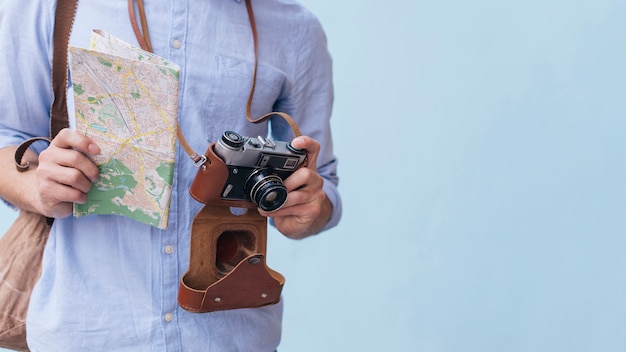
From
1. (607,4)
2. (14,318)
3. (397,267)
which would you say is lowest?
(397,267)

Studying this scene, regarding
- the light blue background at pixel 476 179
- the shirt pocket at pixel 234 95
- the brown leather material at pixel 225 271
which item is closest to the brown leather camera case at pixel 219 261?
the brown leather material at pixel 225 271

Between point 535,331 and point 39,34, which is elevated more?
point 39,34

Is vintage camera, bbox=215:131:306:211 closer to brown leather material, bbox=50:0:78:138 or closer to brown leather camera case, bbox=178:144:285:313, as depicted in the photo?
brown leather camera case, bbox=178:144:285:313

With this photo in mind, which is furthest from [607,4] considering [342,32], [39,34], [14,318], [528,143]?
[14,318]

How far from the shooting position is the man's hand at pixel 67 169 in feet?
1.92

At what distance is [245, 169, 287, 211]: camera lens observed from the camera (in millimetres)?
621

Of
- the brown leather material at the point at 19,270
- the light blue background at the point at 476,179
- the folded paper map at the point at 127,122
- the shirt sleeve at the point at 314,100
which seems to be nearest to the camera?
the folded paper map at the point at 127,122

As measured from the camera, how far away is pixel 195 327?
699 mm

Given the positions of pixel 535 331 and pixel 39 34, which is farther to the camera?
pixel 535 331

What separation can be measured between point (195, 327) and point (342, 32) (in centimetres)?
96

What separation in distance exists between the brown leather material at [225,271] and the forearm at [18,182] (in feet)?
0.55

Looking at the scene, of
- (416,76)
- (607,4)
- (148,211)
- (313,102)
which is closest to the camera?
(148,211)

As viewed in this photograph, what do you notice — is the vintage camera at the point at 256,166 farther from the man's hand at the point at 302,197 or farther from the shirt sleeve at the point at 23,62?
the shirt sleeve at the point at 23,62

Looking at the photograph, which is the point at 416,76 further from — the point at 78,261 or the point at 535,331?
the point at 78,261
